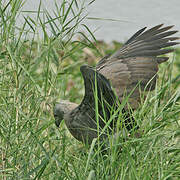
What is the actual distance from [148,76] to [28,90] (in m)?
1.48

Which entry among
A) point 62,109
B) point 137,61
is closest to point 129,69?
point 137,61

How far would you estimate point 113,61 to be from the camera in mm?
3879

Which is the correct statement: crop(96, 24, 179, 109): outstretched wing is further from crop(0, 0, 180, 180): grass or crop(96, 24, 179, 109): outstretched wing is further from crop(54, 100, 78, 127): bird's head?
crop(0, 0, 180, 180): grass

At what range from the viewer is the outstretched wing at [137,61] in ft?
12.1

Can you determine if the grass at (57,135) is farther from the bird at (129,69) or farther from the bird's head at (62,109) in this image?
the bird's head at (62,109)

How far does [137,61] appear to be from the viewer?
151 inches

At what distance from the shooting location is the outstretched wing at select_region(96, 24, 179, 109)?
12.1 ft

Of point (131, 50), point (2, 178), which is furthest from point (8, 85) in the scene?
point (131, 50)

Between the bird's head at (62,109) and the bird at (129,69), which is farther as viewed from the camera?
the bird's head at (62,109)

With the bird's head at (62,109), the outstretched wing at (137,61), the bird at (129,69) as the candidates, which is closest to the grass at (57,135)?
the bird at (129,69)

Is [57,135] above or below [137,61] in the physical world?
below

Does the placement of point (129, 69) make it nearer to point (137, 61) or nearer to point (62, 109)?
point (137, 61)

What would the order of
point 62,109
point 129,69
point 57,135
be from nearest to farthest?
point 57,135, point 62,109, point 129,69

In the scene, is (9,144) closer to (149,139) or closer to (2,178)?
(2,178)
